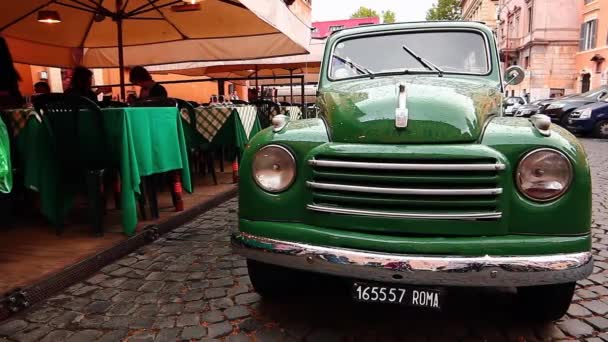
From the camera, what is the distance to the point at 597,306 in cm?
271

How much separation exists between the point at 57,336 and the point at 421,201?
209cm

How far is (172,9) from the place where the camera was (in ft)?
21.8

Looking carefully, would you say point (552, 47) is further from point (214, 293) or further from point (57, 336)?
point (57, 336)

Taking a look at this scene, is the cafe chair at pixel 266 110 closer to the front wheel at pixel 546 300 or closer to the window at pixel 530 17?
the front wheel at pixel 546 300

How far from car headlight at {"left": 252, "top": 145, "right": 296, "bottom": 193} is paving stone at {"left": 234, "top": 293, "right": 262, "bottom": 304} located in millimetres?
909

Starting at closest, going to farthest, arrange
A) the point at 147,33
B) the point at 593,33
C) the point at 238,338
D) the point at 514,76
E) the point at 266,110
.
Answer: the point at 238,338 < the point at 514,76 < the point at 147,33 < the point at 266,110 < the point at 593,33

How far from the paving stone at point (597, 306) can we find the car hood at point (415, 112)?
1304 millimetres

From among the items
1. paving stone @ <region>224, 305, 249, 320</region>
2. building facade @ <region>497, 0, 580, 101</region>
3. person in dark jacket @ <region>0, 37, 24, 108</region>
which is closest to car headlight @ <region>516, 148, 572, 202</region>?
paving stone @ <region>224, 305, 249, 320</region>

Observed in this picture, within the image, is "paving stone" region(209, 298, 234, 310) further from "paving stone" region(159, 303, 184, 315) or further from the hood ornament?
the hood ornament

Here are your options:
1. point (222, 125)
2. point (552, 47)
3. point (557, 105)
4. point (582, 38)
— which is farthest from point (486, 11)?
point (222, 125)

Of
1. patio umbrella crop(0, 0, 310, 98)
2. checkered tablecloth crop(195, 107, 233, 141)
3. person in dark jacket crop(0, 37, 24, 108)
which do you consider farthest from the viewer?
patio umbrella crop(0, 0, 310, 98)

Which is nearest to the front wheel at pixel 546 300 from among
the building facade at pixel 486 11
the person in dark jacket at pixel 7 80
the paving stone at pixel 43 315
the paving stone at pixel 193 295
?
the paving stone at pixel 193 295

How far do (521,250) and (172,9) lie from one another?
242 inches

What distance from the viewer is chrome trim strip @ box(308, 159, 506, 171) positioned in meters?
2.05
